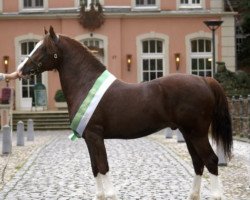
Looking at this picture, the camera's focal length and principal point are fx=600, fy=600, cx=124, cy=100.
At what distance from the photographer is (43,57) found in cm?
739

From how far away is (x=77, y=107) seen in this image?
→ 7.24 meters

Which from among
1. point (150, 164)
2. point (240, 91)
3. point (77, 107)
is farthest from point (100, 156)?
point (240, 91)

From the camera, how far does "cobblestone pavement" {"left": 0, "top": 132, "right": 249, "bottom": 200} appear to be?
336 inches

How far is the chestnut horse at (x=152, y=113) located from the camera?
7055mm

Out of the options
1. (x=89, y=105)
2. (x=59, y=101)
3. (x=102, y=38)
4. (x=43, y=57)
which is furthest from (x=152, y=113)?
(x=102, y=38)

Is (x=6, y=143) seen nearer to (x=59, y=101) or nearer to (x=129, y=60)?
(x=59, y=101)

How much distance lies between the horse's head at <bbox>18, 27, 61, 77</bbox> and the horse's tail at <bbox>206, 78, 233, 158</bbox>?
1915 mm

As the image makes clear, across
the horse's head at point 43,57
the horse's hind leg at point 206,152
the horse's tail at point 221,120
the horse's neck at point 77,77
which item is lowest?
the horse's hind leg at point 206,152

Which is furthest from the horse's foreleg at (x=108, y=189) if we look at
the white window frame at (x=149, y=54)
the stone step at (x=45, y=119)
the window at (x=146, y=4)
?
the window at (x=146, y=4)

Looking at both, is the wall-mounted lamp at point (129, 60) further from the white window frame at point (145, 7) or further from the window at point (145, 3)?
the window at point (145, 3)

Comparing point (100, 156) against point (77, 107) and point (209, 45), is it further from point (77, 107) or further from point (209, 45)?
point (209, 45)

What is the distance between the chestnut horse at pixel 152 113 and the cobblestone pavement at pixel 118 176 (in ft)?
3.68

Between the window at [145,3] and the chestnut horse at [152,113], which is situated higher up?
the window at [145,3]

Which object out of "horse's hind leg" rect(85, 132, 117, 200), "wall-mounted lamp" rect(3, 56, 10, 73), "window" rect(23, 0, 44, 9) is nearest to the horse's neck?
"horse's hind leg" rect(85, 132, 117, 200)
